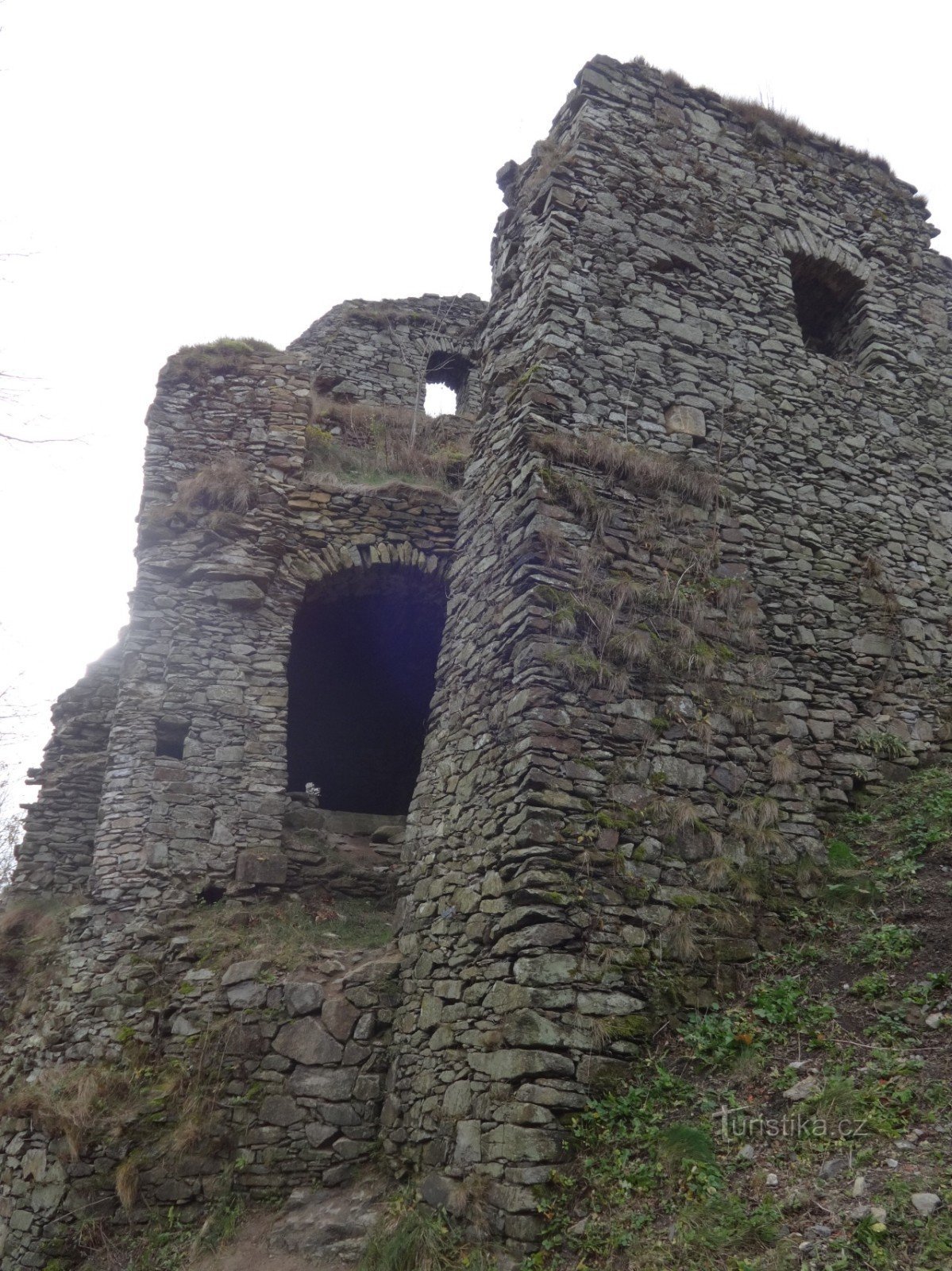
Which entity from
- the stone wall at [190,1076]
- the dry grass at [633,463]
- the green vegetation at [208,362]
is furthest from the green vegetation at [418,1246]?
the green vegetation at [208,362]

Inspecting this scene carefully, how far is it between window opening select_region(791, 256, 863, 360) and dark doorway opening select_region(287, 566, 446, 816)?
5081 mm

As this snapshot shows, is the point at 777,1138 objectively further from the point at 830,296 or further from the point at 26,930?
the point at 830,296

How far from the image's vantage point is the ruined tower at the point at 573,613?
20.1 feet

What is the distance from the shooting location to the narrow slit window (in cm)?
874

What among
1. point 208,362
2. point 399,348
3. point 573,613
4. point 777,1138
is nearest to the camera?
point 777,1138

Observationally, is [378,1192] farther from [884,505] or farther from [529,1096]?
[884,505]

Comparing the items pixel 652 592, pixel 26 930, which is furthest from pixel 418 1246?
pixel 26 930

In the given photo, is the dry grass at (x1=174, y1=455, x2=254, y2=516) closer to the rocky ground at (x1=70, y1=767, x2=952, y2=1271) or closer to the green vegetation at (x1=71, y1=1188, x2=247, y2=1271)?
the green vegetation at (x1=71, y1=1188, x2=247, y2=1271)

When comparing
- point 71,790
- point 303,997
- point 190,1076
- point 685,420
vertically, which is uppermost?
point 685,420

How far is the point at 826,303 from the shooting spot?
10.5 m

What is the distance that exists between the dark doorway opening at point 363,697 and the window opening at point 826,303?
5.08 m

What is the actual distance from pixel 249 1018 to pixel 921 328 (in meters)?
9.47

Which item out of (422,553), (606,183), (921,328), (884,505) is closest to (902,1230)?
(884,505)

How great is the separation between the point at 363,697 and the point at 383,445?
319 centimetres
